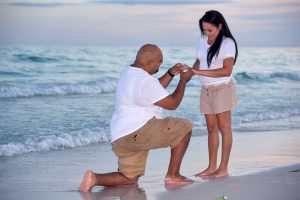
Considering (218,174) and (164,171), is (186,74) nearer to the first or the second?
(218,174)

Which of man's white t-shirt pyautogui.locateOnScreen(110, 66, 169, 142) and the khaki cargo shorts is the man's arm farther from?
the khaki cargo shorts

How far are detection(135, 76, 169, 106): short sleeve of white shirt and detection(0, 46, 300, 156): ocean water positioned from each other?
303 cm

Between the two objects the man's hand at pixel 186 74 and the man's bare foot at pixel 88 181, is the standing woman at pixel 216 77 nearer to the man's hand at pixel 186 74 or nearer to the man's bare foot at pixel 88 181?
the man's hand at pixel 186 74

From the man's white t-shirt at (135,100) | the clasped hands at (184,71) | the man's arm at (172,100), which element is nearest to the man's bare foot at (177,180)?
the man's white t-shirt at (135,100)

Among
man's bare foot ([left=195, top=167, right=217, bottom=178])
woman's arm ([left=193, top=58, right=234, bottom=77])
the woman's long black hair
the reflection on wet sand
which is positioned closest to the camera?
the reflection on wet sand

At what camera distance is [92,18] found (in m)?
26.7

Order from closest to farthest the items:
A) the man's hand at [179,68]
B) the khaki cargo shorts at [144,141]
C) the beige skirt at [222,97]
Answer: the khaki cargo shorts at [144,141], the man's hand at [179,68], the beige skirt at [222,97]

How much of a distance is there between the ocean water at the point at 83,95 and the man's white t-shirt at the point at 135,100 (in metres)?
2.79

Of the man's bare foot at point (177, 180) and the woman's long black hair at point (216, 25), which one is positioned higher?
the woman's long black hair at point (216, 25)

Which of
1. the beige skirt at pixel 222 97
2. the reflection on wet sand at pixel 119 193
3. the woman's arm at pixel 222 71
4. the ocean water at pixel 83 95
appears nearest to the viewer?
the reflection on wet sand at pixel 119 193

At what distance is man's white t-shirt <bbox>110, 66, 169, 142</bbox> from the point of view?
19.1 feet

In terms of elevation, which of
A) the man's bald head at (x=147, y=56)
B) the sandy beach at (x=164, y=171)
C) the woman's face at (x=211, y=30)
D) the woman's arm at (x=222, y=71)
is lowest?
the sandy beach at (x=164, y=171)

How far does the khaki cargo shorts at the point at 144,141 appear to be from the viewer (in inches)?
234

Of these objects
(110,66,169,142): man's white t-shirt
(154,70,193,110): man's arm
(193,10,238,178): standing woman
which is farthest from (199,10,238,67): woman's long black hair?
(110,66,169,142): man's white t-shirt
